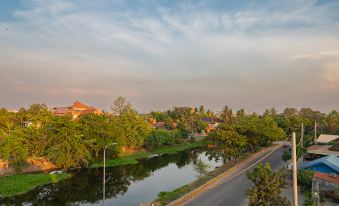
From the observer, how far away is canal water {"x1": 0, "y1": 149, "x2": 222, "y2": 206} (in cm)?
3562

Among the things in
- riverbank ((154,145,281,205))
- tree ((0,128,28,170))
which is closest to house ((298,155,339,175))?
riverbank ((154,145,281,205))

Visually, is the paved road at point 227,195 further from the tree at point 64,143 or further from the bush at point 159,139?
the bush at point 159,139

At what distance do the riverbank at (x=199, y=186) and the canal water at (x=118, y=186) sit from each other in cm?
305

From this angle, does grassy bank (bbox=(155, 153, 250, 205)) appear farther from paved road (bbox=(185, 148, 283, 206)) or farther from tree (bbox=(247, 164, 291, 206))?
tree (bbox=(247, 164, 291, 206))

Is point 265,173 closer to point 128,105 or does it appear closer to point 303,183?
point 303,183

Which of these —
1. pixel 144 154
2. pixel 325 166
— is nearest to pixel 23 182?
pixel 144 154

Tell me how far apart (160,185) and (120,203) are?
31.6 feet

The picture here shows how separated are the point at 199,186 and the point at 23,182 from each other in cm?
2306

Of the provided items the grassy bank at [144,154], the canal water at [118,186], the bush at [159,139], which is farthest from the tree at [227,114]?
the canal water at [118,186]

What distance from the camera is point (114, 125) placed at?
61812 millimetres

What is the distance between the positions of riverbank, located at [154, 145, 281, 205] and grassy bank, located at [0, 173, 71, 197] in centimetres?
1697

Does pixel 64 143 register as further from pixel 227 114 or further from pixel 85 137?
pixel 227 114

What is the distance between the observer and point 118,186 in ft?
141

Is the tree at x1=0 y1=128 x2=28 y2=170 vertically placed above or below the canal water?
above
